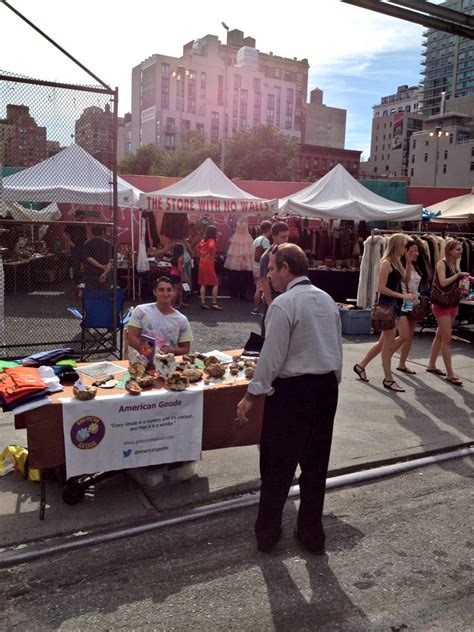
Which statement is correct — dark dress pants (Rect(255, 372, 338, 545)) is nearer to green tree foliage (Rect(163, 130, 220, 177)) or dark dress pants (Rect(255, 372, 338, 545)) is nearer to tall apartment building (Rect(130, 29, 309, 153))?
green tree foliage (Rect(163, 130, 220, 177))

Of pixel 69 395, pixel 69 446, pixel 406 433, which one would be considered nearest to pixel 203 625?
pixel 69 446

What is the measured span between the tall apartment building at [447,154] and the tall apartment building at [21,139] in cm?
10501

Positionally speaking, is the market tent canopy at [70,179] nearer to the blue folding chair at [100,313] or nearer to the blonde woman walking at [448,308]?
the blue folding chair at [100,313]

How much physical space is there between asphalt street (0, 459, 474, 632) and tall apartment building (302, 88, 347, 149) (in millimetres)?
151124

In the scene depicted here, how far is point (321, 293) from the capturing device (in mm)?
3461

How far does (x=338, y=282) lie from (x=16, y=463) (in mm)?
11174

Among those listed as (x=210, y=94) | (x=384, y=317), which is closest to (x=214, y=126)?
(x=210, y=94)

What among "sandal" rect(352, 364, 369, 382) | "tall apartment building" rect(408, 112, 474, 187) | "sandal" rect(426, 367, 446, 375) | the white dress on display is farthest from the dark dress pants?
"tall apartment building" rect(408, 112, 474, 187)

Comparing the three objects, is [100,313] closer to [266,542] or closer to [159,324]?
[159,324]

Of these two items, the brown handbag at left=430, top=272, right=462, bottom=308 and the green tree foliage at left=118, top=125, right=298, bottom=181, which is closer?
the brown handbag at left=430, top=272, right=462, bottom=308

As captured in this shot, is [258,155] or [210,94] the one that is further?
[210,94]

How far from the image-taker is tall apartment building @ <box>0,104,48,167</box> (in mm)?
6863

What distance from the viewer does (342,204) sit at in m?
14.2

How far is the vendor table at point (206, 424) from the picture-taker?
12.2 ft
